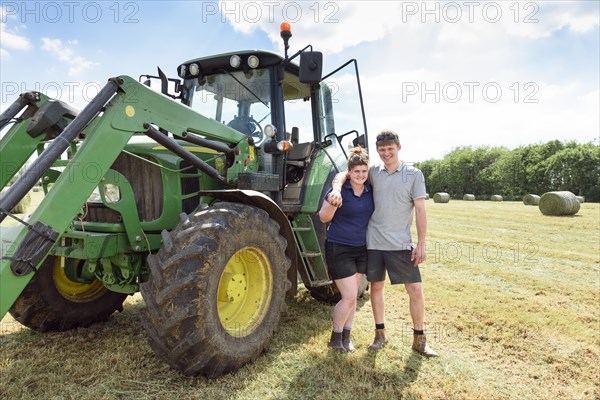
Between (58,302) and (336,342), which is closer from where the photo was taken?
(336,342)

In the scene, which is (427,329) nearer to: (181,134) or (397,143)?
(397,143)

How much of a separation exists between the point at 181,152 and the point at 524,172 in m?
52.0

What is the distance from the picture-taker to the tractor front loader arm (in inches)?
91.0

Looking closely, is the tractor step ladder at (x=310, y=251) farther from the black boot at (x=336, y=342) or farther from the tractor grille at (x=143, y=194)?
the tractor grille at (x=143, y=194)

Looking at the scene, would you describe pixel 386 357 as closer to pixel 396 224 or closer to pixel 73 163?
pixel 396 224

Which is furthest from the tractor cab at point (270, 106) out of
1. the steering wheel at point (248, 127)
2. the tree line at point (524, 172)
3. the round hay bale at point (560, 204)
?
the tree line at point (524, 172)

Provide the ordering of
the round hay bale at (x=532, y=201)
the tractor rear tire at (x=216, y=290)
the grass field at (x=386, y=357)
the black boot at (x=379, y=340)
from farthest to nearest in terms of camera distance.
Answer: the round hay bale at (x=532, y=201) → the black boot at (x=379, y=340) → the grass field at (x=386, y=357) → the tractor rear tire at (x=216, y=290)

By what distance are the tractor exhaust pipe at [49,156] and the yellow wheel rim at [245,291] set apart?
1358 mm

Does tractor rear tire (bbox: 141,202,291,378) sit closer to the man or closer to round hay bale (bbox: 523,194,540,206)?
the man

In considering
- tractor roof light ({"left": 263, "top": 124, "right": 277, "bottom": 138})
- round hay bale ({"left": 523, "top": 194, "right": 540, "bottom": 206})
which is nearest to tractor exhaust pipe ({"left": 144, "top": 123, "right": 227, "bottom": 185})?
tractor roof light ({"left": 263, "top": 124, "right": 277, "bottom": 138})

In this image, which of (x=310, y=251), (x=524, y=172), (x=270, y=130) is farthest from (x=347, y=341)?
(x=524, y=172)

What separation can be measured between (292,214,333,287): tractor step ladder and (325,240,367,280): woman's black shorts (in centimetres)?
44

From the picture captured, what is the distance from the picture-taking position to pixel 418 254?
3.62 meters

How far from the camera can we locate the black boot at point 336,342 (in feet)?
12.2
